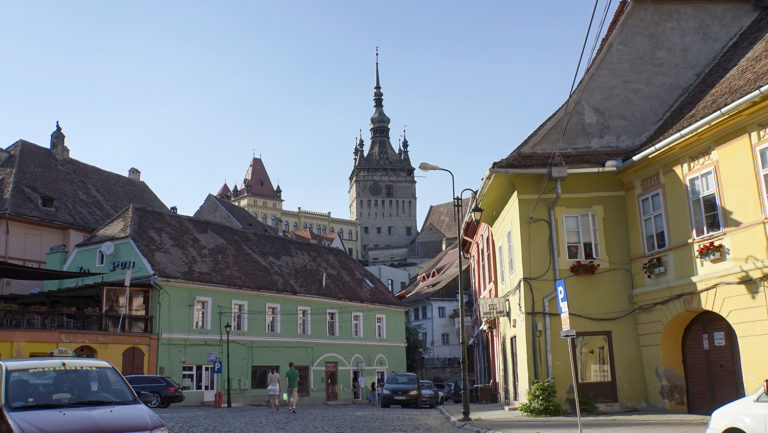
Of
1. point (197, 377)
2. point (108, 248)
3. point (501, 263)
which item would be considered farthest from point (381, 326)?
point (501, 263)

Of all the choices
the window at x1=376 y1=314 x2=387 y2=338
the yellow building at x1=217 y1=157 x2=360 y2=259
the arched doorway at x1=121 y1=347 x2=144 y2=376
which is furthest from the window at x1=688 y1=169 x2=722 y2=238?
the yellow building at x1=217 y1=157 x2=360 y2=259

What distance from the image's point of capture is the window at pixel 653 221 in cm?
1895

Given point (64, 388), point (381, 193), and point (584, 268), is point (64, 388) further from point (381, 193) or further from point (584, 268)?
point (381, 193)

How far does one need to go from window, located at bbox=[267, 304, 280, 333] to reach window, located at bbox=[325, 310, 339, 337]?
4.06 m

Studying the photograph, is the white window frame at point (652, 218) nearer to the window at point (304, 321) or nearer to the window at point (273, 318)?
the window at point (273, 318)

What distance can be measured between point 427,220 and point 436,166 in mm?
128070

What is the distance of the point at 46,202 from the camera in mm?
49625

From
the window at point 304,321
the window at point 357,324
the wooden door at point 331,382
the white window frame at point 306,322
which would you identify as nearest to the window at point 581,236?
A: the white window frame at point 306,322

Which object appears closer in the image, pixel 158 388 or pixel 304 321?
pixel 158 388

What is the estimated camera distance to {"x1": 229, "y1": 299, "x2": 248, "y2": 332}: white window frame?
39.5m

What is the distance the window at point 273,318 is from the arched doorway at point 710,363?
2692 centimetres

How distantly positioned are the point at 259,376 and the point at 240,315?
136 inches

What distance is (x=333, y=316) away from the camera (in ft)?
152

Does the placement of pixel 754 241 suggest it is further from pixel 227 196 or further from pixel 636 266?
pixel 227 196
